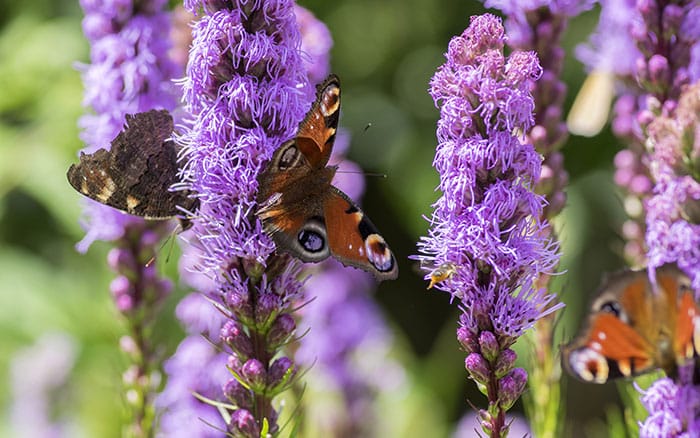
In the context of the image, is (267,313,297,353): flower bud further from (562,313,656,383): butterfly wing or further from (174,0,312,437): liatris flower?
(562,313,656,383): butterfly wing

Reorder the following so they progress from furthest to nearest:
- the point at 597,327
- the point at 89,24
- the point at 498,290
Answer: the point at 89,24
the point at 597,327
the point at 498,290

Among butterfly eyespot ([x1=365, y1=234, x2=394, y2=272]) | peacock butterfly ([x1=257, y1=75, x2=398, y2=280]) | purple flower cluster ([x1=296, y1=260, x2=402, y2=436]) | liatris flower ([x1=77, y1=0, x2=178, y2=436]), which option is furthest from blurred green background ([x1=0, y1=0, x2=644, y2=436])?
butterfly eyespot ([x1=365, y1=234, x2=394, y2=272])

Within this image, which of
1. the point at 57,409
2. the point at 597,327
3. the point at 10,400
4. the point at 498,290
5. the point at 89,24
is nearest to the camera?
the point at 498,290

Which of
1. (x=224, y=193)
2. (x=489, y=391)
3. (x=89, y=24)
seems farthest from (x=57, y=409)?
(x=489, y=391)

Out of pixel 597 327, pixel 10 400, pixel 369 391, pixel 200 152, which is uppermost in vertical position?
pixel 200 152

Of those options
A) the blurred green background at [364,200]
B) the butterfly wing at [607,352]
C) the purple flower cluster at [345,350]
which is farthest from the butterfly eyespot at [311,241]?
the blurred green background at [364,200]

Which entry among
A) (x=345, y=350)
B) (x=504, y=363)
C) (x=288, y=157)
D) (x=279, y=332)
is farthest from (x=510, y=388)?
(x=345, y=350)

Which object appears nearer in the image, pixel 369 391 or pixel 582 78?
pixel 369 391

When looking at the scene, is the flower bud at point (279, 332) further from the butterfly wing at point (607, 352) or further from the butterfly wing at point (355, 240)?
the butterfly wing at point (607, 352)

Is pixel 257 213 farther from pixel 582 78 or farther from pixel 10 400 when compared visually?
pixel 582 78
